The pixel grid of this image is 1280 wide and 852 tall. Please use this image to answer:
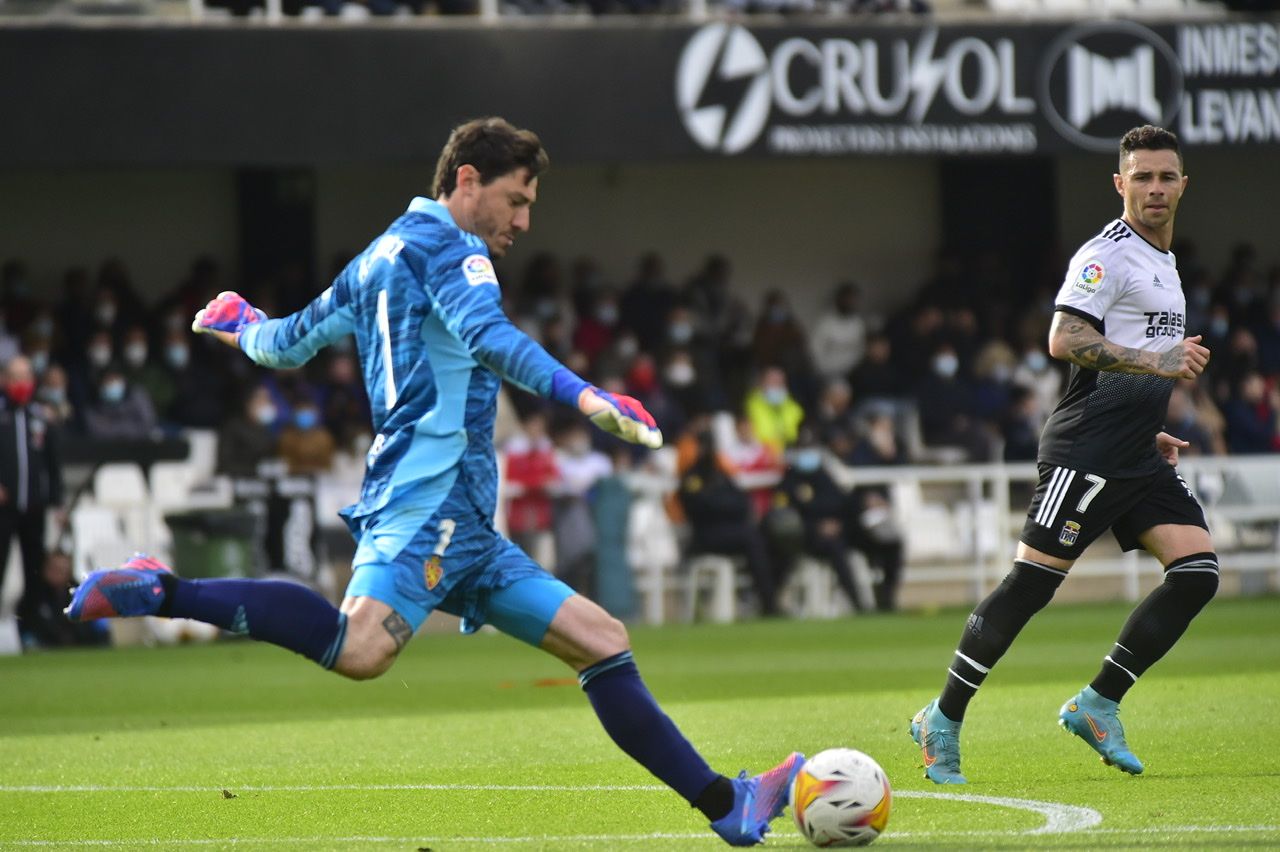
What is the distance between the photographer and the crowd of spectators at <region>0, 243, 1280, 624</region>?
59.6ft

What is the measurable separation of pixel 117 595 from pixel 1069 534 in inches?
137

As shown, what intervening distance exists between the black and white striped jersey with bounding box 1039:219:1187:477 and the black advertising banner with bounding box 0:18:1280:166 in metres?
12.4

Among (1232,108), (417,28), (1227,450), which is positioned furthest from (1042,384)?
(417,28)

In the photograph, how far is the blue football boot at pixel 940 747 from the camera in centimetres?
725

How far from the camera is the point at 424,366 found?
569 cm

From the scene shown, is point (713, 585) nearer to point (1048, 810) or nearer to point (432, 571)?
point (1048, 810)

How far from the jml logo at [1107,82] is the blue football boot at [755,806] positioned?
632 inches

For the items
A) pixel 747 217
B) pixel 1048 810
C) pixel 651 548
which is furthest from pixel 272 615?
pixel 747 217

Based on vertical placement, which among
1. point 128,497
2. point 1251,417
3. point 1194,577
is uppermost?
point 1194,577

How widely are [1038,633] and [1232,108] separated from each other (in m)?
8.03

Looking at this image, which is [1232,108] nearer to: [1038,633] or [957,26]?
[957,26]

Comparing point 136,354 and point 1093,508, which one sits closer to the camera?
point 1093,508

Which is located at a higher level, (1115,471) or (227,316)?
(227,316)

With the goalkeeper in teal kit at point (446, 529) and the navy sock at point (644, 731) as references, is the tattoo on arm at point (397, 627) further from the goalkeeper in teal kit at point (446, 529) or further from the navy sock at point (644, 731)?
the navy sock at point (644, 731)
